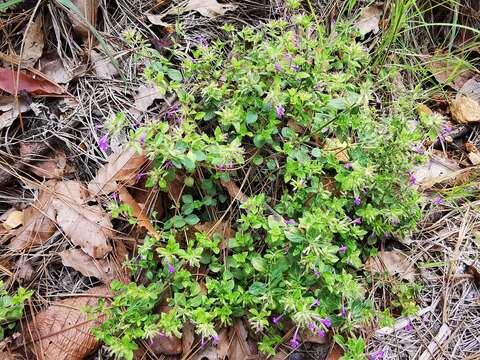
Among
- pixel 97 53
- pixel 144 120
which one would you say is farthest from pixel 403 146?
pixel 97 53

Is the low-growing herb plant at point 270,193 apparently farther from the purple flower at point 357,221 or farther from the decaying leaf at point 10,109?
the decaying leaf at point 10,109

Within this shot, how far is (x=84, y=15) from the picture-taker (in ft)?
8.54

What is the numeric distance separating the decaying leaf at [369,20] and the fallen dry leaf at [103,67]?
1.50 m

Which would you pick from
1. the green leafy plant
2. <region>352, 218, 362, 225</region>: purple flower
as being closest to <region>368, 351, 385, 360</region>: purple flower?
<region>352, 218, 362, 225</region>: purple flower

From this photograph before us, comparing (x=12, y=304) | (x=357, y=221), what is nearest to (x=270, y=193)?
(x=357, y=221)

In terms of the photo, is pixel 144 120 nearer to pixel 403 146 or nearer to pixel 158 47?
pixel 158 47

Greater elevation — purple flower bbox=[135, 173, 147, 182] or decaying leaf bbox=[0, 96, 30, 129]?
decaying leaf bbox=[0, 96, 30, 129]

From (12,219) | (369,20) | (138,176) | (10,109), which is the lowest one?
(12,219)

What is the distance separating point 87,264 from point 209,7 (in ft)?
5.15

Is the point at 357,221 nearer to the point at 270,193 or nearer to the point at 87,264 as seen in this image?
the point at 270,193

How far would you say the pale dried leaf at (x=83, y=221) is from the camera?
2285 mm

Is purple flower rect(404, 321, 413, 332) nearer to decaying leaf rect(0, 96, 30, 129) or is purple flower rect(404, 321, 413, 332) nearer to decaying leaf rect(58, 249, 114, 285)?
decaying leaf rect(58, 249, 114, 285)

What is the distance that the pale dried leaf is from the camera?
2285 millimetres

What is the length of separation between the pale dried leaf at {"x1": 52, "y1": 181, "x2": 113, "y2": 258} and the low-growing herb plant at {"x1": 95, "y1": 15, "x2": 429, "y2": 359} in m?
0.20
